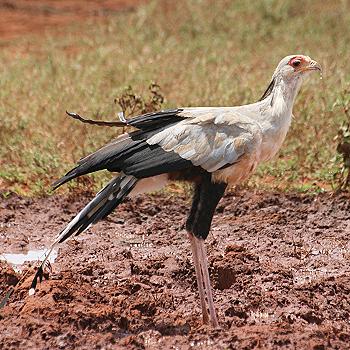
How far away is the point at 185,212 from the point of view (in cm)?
706

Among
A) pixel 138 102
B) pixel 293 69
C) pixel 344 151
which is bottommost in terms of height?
pixel 293 69

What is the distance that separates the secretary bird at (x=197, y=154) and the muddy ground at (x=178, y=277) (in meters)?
0.30

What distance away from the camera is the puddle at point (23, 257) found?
6254 millimetres

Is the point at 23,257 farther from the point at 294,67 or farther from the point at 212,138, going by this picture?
the point at 294,67

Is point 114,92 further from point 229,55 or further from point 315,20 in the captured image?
point 315,20

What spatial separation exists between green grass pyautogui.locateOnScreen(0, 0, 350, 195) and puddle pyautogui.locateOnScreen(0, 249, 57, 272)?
3.32 feet

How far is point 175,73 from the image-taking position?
1055cm

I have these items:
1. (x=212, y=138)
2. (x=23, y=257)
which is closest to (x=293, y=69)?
(x=212, y=138)

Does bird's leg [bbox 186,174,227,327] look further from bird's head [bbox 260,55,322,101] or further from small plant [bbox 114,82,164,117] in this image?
small plant [bbox 114,82,164,117]

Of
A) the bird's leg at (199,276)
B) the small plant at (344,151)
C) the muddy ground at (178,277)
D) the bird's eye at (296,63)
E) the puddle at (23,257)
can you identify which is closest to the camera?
the muddy ground at (178,277)

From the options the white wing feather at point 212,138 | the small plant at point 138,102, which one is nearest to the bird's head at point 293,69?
the white wing feather at point 212,138

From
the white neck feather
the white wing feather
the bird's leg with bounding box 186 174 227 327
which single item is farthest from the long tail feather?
the white neck feather

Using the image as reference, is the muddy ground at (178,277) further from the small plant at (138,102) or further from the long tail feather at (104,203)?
the small plant at (138,102)

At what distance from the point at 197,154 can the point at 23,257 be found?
74.1 inches
